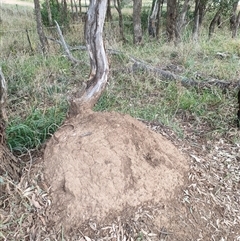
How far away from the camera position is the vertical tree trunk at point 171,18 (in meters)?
6.97

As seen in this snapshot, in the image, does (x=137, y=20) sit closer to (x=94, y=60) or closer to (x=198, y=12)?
(x=198, y=12)

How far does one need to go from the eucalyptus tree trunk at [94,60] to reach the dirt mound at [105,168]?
0.44 feet

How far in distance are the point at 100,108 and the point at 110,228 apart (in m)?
1.63

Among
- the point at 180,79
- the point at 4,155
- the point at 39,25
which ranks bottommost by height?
the point at 180,79

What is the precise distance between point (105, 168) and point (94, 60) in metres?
0.88

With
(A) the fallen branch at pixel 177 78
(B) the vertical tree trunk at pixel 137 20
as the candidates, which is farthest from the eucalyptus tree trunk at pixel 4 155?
(B) the vertical tree trunk at pixel 137 20

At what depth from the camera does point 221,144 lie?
274 centimetres

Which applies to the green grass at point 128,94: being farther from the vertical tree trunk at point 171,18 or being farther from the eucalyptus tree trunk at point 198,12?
the eucalyptus tree trunk at point 198,12

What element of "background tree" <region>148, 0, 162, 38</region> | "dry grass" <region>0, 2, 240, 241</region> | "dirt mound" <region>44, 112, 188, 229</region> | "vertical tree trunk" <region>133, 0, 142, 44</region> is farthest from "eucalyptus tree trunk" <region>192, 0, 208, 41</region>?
Answer: "dirt mound" <region>44, 112, 188, 229</region>

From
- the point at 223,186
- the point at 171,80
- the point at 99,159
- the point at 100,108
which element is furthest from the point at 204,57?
the point at 99,159

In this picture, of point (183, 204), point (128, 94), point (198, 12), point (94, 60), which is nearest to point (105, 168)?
A: point (183, 204)

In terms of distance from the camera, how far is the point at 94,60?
229 centimetres

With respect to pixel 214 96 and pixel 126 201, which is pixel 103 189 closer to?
pixel 126 201

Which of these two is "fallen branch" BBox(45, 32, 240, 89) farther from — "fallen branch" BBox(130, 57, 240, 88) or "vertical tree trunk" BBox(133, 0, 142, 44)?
"vertical tree trunk" BBox(133, 0, 142, 44)
